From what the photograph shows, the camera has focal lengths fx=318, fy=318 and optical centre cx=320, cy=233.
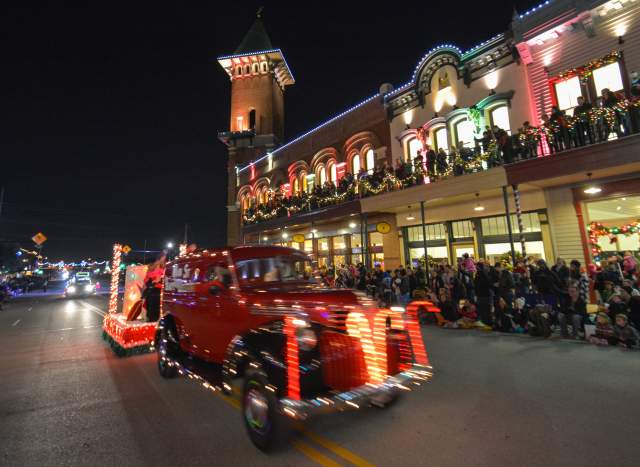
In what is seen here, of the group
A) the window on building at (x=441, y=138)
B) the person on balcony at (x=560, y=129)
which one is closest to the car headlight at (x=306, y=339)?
the person on balcony at (x=560, y=129)

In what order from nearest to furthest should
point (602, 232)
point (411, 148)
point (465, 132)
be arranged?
point (602, 232)
point (465, 132)
point (411, 148)

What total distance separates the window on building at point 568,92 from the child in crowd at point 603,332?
8074mm

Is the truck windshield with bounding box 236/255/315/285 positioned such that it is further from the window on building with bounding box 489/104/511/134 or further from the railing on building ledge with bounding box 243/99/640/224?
the window on building with bounding box 489/104/511/134

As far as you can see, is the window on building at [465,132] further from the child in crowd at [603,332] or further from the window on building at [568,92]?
the child in crowd at [603,332]

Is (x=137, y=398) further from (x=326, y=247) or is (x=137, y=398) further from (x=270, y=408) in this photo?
(x=326, y=247)

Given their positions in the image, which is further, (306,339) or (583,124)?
(583,124)

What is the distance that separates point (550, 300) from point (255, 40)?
38.4m

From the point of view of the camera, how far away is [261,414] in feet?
12.1

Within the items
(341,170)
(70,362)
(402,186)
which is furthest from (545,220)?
(70,362)

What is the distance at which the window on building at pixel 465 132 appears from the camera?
1451 cm

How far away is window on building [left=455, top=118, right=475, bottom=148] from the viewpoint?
14.5 metres

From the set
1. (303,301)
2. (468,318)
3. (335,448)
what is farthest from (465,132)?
(335,448)

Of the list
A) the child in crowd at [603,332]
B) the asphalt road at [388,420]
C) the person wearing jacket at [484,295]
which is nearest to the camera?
the asphalt road at [388,420]

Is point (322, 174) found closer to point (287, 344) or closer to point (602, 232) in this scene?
point (602, 232)
